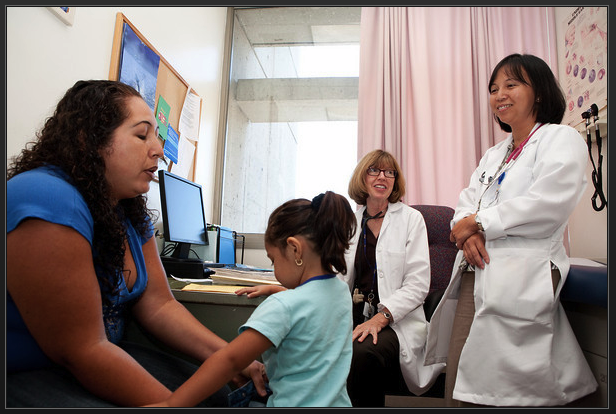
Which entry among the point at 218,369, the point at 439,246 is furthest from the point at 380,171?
the point at 218,369

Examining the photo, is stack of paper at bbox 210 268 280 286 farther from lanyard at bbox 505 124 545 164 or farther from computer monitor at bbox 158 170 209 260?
lanyard at bbox 505 124 545 164

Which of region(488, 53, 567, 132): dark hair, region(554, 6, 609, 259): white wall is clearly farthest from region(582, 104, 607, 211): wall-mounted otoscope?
region(488, 53, 567, 132): dark hair

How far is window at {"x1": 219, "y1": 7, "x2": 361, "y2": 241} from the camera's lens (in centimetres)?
302

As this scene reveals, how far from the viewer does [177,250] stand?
66.6 inches

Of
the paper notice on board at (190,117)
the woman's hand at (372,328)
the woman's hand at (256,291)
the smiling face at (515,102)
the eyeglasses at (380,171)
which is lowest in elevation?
the woman's hand at (372,328)

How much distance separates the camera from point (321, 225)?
2.97 feet

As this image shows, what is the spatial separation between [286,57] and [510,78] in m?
2.21

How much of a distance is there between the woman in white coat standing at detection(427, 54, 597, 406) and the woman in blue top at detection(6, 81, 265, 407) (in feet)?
2.17

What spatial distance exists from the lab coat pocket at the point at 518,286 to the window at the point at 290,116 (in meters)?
1.89

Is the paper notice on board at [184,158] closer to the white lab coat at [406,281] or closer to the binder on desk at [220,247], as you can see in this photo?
the binder on desk at [220,247]

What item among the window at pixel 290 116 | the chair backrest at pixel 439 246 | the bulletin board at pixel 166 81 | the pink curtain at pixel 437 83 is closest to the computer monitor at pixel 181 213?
the bulletin board at pixel 166 81

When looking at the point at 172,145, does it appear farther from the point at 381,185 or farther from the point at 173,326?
the point at 173,326

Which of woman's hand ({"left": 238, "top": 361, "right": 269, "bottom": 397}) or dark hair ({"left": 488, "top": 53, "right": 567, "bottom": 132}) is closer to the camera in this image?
woman's hand ({"left": 238, "top": 361, "right": 269, "bottom": 397})

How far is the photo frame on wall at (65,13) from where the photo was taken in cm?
136
